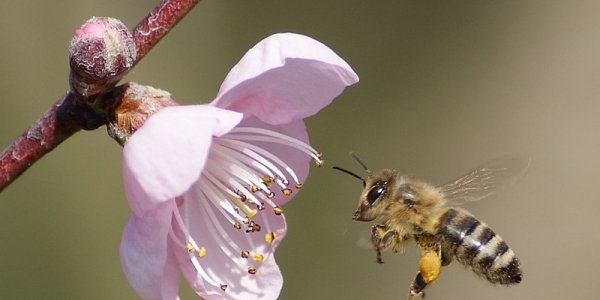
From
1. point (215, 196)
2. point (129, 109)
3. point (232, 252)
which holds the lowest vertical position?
point (232, 252)

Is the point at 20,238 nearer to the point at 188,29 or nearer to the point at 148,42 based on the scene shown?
the point at 188,29

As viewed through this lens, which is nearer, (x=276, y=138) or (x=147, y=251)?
(x=147, y=251)

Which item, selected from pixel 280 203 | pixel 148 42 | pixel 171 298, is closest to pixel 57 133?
pixel 148 42

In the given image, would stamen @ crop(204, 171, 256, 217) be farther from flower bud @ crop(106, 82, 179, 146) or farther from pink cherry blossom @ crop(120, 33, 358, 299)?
flower bud @ crop(106, 82, 179, 146)

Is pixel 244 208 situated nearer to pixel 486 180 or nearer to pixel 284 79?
pixel 284 79

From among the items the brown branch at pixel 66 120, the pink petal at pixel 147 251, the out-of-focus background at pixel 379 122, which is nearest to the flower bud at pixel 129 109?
the brown branch at pixel 66 120

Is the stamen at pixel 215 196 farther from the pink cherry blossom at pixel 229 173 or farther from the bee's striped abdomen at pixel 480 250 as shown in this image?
the bee's striped abdomen at pixel 480 250

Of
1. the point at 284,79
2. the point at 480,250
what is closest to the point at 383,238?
the point at 480,250
